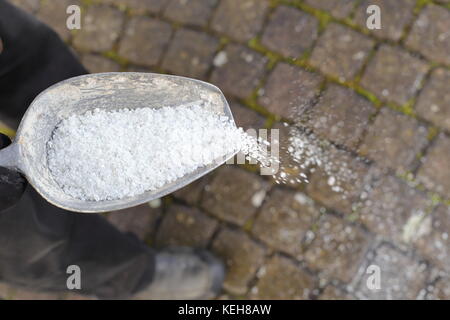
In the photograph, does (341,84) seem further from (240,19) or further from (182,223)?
(182,223)

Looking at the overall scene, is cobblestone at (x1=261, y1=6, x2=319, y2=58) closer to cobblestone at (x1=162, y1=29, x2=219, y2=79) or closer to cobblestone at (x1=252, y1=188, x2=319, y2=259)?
cobblestone at (x1=162, y1=29, x2=219, y2=79)

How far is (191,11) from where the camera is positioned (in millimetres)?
2551

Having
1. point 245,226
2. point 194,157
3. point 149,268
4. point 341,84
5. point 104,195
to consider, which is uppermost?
point 341,84

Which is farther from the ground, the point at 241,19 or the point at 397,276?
the point at 241,19

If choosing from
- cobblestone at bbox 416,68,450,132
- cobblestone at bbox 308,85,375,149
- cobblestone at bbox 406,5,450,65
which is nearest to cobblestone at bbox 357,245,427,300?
cobblestone at bbox 308,85,375,149

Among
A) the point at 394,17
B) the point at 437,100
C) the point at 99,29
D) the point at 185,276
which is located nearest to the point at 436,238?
the point at 437,100

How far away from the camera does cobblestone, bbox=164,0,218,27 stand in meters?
2.54

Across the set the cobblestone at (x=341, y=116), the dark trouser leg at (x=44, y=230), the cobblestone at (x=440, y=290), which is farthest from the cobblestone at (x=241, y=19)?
the cobblestone at (x=440, y=290)

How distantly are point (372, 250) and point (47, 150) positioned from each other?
64.9 inches

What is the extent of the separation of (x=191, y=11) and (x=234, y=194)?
1.04 m

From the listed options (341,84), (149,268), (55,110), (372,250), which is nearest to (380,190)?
(372,250)

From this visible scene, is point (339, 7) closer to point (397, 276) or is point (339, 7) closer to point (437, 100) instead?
point (437, 100)

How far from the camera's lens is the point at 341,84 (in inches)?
94.3

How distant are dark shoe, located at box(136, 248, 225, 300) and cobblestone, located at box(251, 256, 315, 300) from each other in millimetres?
212
